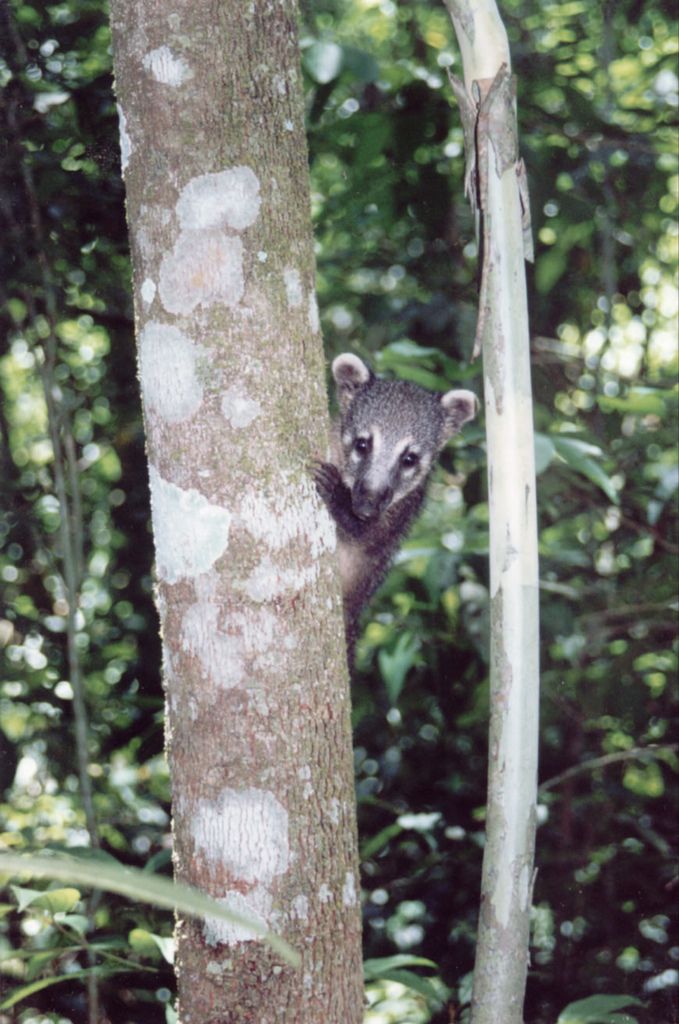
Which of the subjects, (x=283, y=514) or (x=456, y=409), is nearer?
(x=283, y=514)

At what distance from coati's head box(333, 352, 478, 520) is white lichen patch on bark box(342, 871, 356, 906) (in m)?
1.91

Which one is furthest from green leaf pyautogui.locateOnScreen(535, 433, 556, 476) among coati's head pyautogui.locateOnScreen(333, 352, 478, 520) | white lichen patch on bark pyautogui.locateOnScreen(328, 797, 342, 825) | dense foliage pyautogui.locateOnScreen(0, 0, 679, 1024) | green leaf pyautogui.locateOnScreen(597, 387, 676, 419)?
white lichen patch on bark pyautogui.locateOnScreen(328, 797, 342, 825)

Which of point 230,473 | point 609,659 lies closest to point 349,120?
point 230,473

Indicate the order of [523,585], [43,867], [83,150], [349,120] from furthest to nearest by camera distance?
[349,120] < [83,150] < [523,585] < [43,867]

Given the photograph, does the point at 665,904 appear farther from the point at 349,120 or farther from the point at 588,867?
the point at 349,120

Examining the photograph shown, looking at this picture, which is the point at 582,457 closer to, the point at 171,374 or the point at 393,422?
the point at 393,422

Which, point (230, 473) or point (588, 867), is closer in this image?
point (230, 473)

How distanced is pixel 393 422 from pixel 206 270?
2.07m

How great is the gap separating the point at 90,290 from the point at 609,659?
2.70 metres

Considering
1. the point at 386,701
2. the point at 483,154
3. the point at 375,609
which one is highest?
the point at 483,154

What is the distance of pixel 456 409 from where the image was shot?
11.7 ft

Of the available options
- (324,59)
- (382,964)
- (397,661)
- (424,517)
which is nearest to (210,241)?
(324,59)

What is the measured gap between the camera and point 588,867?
13.0ft

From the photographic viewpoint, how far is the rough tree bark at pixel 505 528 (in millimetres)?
1569
